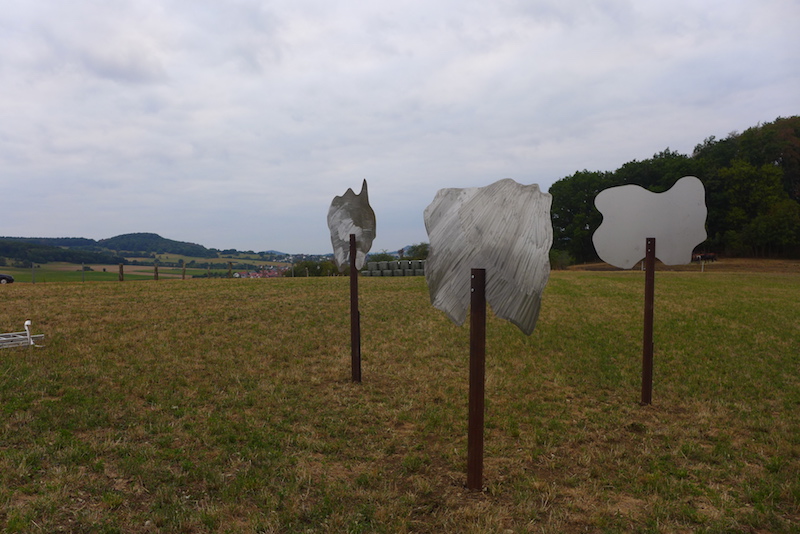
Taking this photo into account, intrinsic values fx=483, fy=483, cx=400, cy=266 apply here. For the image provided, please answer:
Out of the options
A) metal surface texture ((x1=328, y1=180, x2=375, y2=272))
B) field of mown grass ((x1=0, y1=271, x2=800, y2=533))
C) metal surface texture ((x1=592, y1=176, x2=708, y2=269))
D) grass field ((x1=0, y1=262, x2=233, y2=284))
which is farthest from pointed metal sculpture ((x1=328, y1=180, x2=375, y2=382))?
grass field ((x1=0, y1=262, x2=233, y2=284))

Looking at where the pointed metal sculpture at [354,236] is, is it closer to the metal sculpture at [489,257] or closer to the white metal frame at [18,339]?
the metal sculpture at [489,257]

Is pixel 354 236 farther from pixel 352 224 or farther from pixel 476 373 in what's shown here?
pixel 476 373

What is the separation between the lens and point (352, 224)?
7109mm

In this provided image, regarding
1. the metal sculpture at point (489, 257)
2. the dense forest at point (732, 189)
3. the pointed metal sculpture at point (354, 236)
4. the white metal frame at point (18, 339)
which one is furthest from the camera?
the dense forest at point (732, 189)

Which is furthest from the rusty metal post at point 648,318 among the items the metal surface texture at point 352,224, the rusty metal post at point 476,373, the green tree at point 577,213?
the green tree at point 577,213

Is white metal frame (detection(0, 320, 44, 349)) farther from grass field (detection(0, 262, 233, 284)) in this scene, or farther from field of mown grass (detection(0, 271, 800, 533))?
grass field (detection(0, 262, 233, 284))

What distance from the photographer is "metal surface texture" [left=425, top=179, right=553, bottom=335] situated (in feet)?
12.7

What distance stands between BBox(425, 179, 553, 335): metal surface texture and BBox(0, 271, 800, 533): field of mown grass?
5.22 ft

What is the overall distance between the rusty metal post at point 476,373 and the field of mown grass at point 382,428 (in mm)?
202

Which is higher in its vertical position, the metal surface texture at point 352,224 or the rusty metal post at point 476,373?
the metal surface texture at point 352,224

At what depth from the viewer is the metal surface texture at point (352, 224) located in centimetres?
701

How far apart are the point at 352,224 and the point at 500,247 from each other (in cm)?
358

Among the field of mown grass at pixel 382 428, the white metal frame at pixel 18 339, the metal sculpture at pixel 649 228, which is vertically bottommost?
the field of mown grass at pixel 382 428

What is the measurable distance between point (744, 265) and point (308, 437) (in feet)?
130
